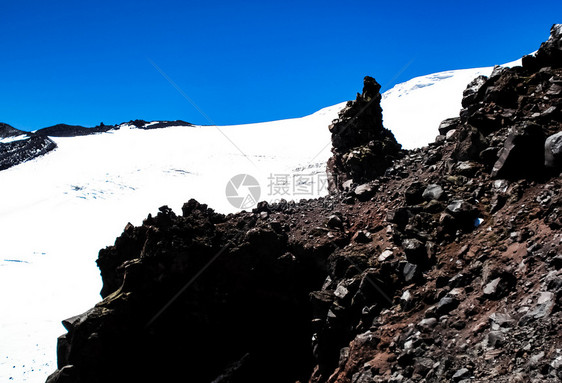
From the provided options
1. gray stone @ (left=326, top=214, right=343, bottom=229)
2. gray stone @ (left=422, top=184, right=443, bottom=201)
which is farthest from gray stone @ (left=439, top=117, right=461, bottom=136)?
gray stone @ (left=326, top=214, right=343, bottom=229)

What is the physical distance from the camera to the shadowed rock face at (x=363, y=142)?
710 inches

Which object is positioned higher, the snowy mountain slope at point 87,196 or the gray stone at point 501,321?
the snowy mountain slope at point 87,196

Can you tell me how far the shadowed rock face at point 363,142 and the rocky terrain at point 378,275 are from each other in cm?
14

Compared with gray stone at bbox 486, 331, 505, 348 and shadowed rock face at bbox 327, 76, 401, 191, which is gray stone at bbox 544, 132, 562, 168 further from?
shadowed rock face at bbox 327, 76, 401, 191

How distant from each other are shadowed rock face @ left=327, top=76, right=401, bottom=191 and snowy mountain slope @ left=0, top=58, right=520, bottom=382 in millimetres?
12011

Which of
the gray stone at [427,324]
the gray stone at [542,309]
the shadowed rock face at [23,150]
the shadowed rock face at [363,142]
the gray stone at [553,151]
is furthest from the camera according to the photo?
the shadowed rock face at [23,150]

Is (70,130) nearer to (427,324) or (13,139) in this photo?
(13,139)

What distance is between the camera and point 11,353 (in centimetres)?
1802

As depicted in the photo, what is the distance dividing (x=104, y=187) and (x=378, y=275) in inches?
1511

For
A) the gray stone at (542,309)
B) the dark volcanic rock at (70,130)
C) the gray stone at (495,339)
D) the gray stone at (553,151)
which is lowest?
the gray stone at (495,339)

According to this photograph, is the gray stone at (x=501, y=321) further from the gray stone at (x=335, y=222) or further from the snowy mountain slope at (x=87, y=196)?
the snowy mountain slope at (x=87, y=196)

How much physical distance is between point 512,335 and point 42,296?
997 inches

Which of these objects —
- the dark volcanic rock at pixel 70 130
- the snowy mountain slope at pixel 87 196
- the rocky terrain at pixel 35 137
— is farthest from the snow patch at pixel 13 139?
the snowy mountain slope at pixel 87 196

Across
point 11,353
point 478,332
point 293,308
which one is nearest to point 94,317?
point 293,308
